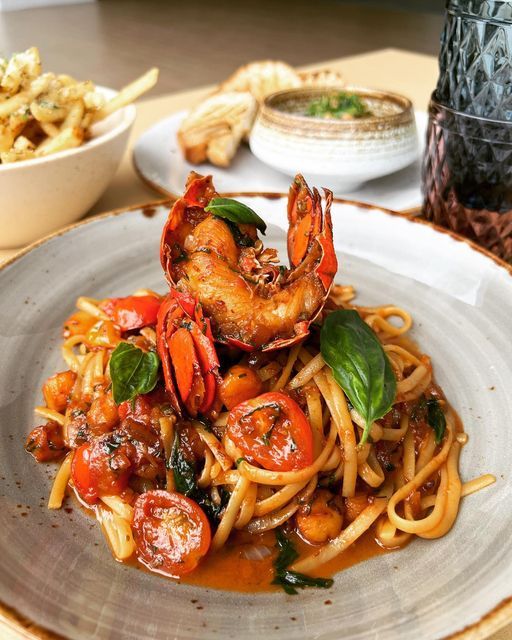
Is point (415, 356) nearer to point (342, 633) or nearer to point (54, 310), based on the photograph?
point (342, 633)

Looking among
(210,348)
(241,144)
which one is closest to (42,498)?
(210,348)

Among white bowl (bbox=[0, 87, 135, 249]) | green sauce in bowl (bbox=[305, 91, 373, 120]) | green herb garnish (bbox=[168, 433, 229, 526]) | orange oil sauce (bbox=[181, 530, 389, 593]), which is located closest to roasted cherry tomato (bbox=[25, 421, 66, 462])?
green herb garnish (bbox=[168, 433, 229, 526])

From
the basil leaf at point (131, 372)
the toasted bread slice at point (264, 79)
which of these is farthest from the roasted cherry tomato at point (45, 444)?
the toasted bread slice at point (264, 79)

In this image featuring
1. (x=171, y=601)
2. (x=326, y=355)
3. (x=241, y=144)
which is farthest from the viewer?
(x=241, y=144)

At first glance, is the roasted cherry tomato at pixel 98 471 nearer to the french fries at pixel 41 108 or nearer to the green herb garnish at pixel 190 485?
the green herb garnish at pixel 190 485

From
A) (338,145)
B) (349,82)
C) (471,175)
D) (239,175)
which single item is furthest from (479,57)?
(349,82)

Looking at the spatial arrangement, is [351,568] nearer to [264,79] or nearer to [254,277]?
[254,277]

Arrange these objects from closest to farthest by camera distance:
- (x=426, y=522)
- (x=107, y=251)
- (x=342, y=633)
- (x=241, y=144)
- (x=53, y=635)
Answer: (x=53, y=635), (x=342, y=633), (x=426, y=522), (x=107, y=251), (x=241, y=144)
